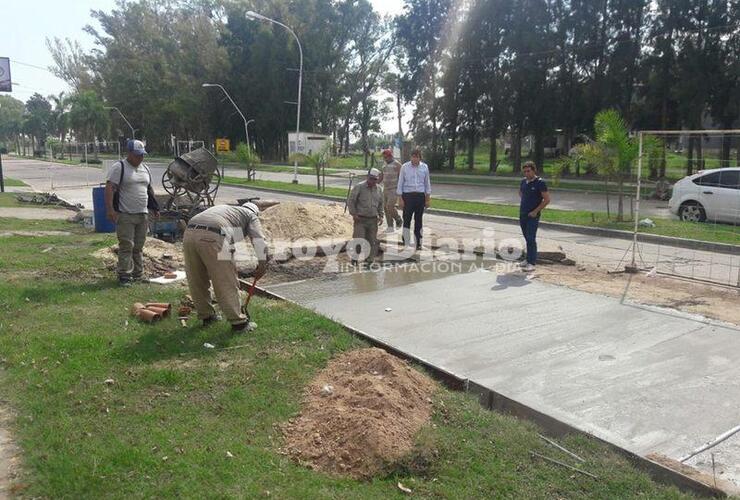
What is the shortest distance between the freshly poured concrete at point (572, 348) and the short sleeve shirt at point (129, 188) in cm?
208

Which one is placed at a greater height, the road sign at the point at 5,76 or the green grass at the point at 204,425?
the road sign at the point at 5,76

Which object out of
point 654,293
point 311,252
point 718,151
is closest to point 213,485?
point 654,293

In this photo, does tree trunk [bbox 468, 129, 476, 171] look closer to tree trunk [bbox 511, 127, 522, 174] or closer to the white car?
tree trunk [bbox 511, 127, 522, 174]

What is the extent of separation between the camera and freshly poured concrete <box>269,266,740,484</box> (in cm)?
415

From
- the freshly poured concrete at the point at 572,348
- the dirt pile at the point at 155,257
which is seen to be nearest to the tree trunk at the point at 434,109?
the dirt pile at the point at 155,257

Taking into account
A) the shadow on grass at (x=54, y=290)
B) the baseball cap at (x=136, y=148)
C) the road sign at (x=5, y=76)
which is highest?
the road sign at (x=5, y=76)

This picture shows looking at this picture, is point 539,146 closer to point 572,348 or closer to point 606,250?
point 606,250

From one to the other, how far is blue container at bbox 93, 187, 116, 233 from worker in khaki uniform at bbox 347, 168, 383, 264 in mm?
5835

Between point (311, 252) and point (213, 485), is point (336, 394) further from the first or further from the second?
point (311, 252)

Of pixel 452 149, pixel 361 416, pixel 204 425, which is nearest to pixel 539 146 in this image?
pixel 452 149

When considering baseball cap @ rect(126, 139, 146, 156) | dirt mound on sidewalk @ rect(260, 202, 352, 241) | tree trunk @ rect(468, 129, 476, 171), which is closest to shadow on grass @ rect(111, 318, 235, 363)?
baseball cap @ rect(126, 139, 146, 156)

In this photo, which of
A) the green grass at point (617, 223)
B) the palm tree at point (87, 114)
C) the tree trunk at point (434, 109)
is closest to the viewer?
the green grass at point (617, 223)

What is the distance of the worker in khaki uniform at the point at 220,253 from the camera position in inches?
217

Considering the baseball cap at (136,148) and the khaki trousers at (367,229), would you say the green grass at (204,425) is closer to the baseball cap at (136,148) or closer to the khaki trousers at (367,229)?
the baseball cap at (136,148)
